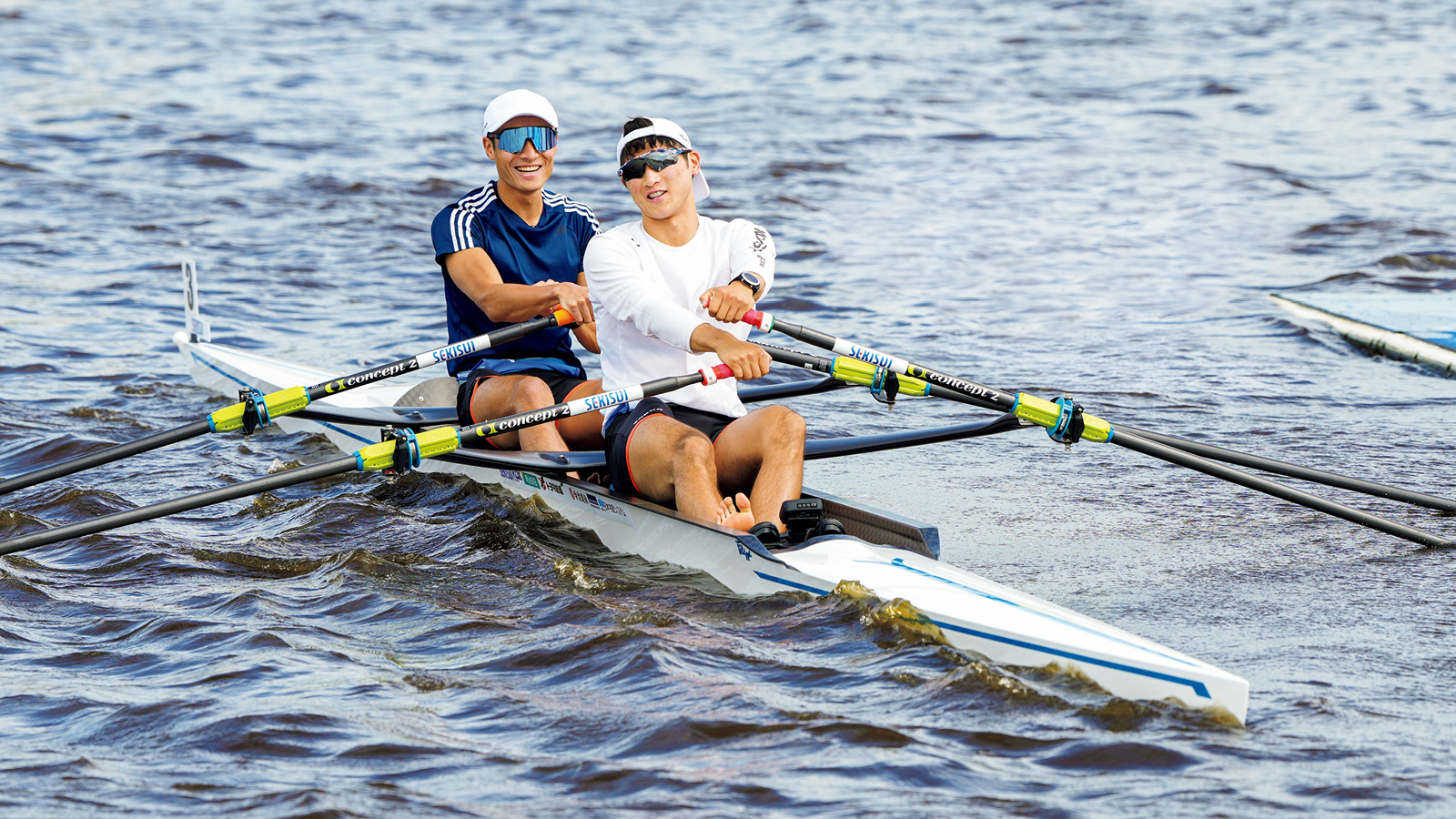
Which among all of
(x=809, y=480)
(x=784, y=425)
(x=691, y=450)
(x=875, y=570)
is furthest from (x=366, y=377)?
(x=875, y=570)

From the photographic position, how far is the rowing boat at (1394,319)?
876cm

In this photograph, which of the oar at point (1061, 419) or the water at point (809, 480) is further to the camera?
the oar at point (1061, 419)

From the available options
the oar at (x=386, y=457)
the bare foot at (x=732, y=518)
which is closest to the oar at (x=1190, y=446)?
the oar at (x=386, y=457)

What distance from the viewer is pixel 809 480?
22.5ft

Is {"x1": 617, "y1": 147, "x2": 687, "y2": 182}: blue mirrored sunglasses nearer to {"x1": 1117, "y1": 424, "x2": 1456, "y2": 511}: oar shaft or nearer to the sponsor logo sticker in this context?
the sponsor logo sticker

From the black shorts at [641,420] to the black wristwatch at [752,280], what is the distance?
19.7 inches

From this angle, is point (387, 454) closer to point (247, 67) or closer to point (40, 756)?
point (40, 756)

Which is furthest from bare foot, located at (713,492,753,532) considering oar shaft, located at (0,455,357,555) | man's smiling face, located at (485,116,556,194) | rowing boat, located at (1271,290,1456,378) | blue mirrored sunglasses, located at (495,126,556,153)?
rowing boat, located at (1271,290,1456,378)

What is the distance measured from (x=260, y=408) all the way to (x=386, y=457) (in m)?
0.79

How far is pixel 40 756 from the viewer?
3.90 meters

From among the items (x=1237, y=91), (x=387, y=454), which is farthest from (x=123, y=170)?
(x=1237, y=91)

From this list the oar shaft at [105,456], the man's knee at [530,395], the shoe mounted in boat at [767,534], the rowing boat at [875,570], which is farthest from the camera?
the man's knee at [530,395]

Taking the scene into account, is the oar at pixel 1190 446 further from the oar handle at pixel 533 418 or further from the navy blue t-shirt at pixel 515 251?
the navy blue t-shirt at pixel 515 251

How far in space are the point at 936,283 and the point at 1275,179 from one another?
5.28 meters
